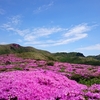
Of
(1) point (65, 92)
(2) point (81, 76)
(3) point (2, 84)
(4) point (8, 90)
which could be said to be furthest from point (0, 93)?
(2) point (81, 76)

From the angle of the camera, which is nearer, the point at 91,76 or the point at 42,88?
the point at 42,88

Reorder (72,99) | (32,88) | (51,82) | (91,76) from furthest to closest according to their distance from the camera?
(91,76) < (51,82) < (32,88) < (72,99)

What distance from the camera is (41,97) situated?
12289 millimetres

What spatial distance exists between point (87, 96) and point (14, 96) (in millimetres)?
3947

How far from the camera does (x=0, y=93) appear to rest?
40.9 feet

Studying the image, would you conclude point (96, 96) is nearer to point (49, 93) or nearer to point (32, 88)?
point (49, 93)

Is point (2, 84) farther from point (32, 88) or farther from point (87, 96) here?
point (87, 96)

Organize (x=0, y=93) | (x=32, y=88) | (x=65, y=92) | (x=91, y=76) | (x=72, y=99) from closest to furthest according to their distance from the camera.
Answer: (x=72, y=99) < (x=65, y=92) < (x=0, y=93) < (x=32, y=88) < (x=91, y=76)

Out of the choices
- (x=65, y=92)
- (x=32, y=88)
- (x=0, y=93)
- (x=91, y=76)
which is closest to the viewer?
(x=65, y=92)

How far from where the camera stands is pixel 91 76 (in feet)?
85.7

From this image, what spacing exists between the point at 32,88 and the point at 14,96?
5.55 ft

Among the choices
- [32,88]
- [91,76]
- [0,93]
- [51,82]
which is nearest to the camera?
[0,93]

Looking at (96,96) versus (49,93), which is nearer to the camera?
(96,96)

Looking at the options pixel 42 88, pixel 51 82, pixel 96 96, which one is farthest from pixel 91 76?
pixel 96 96
